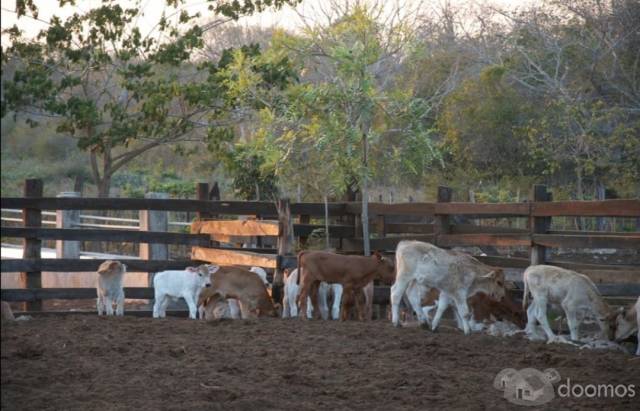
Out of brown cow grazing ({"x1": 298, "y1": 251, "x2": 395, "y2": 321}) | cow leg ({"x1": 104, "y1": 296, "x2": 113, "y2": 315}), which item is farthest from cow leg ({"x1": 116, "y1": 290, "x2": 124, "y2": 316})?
brown cow grazing ({"x1": 298, "y1": 251, "x2": 395, "y2": 321})

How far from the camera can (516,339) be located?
1036 centimetres

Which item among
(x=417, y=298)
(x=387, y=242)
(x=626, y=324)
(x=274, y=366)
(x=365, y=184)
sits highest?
(x=365, y=184)

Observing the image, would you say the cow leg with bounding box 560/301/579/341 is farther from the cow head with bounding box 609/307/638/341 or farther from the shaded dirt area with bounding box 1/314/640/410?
the shaded dirt area with bounding box 1/314/640/410

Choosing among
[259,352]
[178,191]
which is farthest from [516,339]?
[178,191]

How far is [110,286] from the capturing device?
12.9 meters

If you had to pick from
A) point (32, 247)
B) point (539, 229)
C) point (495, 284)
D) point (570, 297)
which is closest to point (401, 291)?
point (495, 284)

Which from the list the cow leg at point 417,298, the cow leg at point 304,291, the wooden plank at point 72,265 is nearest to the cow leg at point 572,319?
the cow leg at point 417,298

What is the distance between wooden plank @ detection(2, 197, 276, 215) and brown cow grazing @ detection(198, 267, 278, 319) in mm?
2459

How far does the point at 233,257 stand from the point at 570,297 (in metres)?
5.22

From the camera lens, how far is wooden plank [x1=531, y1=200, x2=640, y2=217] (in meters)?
10.8

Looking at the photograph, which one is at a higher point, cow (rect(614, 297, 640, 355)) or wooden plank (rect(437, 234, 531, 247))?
wooden plank (rect(437, 234, 531, 247))

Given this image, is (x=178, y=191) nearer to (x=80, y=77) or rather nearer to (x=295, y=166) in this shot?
(x=80, y=77)

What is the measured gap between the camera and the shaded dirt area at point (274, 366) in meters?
7.16

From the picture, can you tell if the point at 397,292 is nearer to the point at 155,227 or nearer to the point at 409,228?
the point at 409,228
